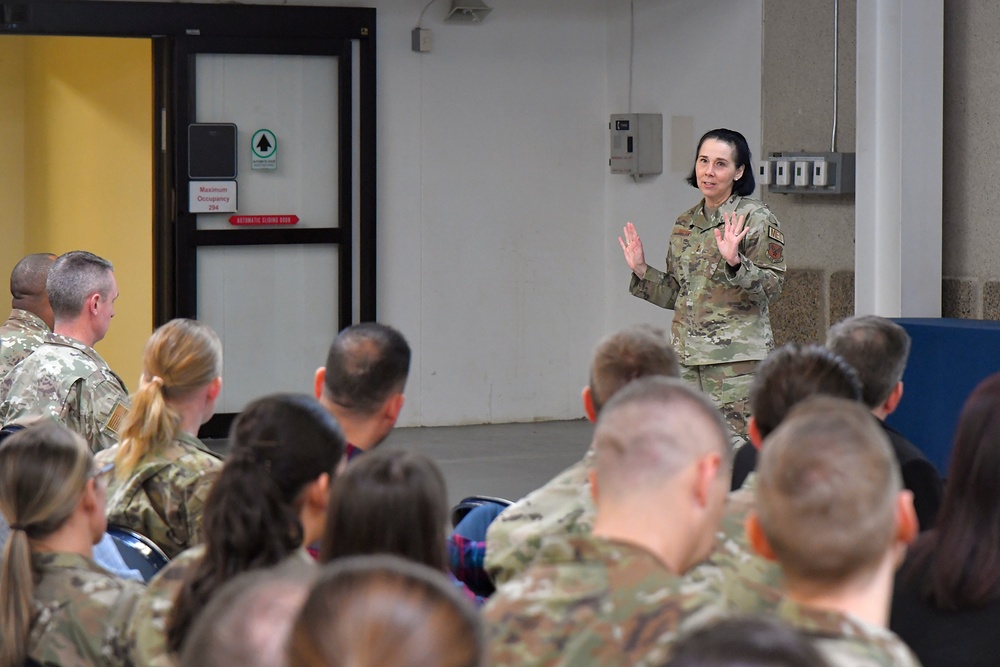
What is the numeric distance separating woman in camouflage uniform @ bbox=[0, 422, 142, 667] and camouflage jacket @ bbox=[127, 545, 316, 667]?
8cm

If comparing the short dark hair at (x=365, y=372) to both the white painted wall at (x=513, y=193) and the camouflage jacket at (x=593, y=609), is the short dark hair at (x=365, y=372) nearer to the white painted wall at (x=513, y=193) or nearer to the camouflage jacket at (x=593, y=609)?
the camouflage jacket at (x=593, y=609)

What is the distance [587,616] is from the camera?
1542mm

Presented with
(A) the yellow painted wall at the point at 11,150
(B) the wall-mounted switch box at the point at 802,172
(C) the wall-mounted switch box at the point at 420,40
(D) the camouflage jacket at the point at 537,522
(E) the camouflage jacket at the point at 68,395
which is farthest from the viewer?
(A) the yellow painted wall at the point at 11,150

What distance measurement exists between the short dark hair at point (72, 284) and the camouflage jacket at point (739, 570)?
2334 millimetres

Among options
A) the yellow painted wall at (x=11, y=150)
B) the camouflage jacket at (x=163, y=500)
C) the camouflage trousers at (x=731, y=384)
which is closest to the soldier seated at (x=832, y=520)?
the camouflage jacket at (x=163, y=500)

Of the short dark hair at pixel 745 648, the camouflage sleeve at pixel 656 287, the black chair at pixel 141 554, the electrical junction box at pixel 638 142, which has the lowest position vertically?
the black chair at pixel 141 554

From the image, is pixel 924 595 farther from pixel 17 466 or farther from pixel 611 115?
pixel 611 115

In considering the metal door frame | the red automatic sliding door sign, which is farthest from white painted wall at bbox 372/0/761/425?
the red automatic sliding door sign

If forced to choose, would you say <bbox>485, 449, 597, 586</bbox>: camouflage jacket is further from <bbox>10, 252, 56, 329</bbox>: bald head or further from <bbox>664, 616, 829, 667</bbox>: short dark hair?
<bbox>10, 252, 56, 329</bbox>: bald head

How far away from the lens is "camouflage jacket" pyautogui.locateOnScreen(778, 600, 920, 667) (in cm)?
138

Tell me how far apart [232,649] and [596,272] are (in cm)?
727

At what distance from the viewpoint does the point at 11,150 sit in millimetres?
9984

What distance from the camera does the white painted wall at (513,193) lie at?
7.81m

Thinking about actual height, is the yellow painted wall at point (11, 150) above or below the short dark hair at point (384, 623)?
A: above
